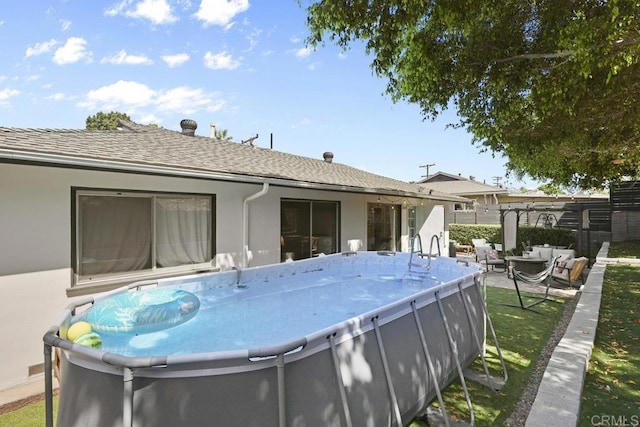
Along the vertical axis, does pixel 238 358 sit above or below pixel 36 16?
below

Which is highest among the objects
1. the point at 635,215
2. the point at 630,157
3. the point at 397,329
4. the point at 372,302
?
the point at 630,157

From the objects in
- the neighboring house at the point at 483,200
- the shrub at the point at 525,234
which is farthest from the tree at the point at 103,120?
the shrub at the point at 525,234

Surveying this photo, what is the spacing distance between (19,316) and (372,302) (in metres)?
5.55

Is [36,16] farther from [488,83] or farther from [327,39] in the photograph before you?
[488,83]

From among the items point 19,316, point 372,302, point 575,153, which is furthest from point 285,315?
point 575,153

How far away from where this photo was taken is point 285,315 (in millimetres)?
5602

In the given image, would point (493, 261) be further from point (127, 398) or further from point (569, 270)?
point (127, 398)

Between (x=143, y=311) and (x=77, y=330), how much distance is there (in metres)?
0.85

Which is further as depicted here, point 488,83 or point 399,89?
point 399,89

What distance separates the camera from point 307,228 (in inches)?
391

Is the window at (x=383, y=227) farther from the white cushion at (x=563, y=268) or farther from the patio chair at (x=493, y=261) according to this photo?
the white cushion at (x=563, y=268)

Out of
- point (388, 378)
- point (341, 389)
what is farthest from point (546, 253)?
point (341, 389)

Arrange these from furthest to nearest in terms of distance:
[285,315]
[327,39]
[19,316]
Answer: [327,39] < [285,315] < [19,316]

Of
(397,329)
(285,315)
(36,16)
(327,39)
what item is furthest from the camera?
(36,16)
